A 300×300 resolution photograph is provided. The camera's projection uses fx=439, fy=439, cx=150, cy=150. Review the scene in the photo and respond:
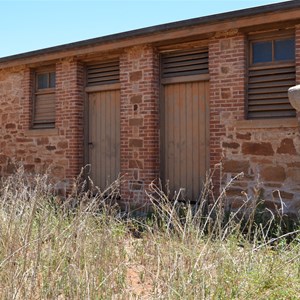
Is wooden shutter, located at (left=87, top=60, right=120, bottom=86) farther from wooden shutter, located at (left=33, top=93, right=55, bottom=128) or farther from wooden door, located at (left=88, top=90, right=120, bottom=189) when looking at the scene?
wooden shutter, located at (left=33, top=93, right=55, bottom=128)

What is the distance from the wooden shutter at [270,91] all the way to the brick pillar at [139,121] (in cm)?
190

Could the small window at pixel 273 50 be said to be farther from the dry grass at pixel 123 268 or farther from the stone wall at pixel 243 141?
the dry grass at pixel 123 268

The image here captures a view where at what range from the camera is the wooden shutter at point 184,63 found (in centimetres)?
789

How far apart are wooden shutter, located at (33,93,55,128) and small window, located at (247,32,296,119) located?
480 centimetres

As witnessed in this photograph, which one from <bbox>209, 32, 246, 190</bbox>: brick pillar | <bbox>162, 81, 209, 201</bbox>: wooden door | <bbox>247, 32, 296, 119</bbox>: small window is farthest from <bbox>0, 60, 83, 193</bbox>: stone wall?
<bbox>247, 32, 296, 119</bbox>: small window

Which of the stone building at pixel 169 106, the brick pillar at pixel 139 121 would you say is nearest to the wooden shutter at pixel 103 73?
the stone building at pixel 169 106

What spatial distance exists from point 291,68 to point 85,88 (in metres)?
4.49

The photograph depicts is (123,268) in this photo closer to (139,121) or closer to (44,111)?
(139,121)

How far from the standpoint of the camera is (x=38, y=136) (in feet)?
33.2

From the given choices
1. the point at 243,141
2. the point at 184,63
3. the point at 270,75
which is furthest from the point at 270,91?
the point at 184,63

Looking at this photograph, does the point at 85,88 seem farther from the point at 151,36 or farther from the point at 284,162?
the point at 284,162

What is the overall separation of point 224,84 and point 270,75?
76cm

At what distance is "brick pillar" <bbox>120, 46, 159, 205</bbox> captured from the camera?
8273 millimetres

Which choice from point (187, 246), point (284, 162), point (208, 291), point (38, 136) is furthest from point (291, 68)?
point (38, 136)
